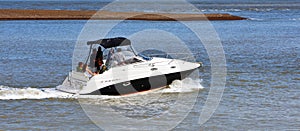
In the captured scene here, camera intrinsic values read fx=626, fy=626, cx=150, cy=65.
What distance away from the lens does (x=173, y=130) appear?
1560cm

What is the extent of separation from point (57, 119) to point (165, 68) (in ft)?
15.5

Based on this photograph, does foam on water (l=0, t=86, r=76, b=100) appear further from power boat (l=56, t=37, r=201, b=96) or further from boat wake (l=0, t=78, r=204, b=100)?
power boat (l=56, t=37, r=201, b=96)

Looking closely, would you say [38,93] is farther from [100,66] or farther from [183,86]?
[183,86]

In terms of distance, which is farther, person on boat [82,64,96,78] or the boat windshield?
the boat windshield

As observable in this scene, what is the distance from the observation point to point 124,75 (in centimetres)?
1928

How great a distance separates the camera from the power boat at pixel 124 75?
18984mm

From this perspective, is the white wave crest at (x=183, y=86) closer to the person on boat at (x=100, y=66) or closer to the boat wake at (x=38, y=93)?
the boat wake at (x=38, y=93)

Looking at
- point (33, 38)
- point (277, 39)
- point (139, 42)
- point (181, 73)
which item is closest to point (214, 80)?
point (181, 73)

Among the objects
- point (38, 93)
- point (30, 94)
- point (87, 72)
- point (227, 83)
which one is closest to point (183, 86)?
point (227, 83)

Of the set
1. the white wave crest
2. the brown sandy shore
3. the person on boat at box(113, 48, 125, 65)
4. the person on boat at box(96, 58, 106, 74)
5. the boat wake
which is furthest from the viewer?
the brown sandy shore

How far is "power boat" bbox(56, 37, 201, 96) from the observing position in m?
19.0

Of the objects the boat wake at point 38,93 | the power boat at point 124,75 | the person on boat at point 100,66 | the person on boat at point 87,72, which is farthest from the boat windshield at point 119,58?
the boat wake at point 38,93

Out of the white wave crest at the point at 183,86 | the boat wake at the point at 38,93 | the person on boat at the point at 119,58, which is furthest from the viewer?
the white wave crest at the point at 183,86

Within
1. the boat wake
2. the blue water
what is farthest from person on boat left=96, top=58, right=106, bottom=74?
the blue water
